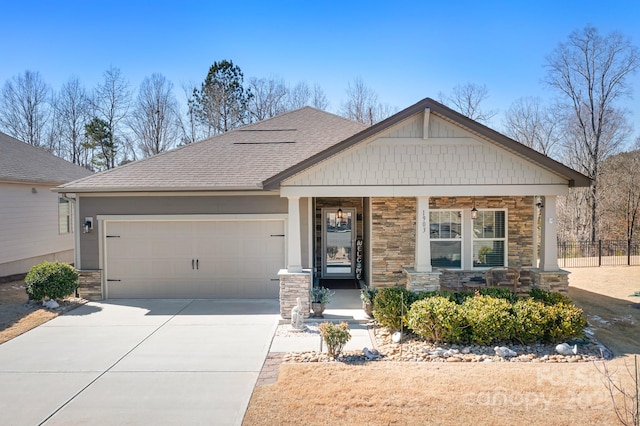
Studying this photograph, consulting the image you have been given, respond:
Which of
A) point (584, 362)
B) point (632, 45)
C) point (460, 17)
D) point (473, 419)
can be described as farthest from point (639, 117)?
point (473, 419)

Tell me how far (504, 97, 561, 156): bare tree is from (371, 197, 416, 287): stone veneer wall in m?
23.5

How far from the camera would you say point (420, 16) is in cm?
1472

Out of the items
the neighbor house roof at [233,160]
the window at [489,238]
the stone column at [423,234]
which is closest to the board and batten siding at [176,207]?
the neighbor house roof at [233,160]

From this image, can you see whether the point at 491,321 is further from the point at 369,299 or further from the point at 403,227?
the point at 403,227

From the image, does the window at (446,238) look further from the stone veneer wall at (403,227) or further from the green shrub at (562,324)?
the green shrub at (562,324)

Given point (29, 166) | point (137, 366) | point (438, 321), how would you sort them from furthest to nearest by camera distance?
1. point (29, 166)
2. point (438, 321)
3. point (137, 366)

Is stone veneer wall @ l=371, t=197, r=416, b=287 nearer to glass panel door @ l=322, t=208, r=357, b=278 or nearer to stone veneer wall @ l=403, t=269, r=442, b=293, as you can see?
stone veneer wall @ l=403, t=269, r=442, b=293

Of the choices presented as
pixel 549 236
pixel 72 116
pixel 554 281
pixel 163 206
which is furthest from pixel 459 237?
pixel 72 116

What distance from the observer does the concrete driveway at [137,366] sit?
17.1 feet

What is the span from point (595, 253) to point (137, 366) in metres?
19.5

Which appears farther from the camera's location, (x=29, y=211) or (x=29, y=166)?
(x=29, y=166)

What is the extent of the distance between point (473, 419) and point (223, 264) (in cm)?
770

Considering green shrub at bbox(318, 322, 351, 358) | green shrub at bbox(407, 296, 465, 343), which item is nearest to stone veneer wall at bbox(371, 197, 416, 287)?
green shrub at bbox(407, 296, 465, 343)

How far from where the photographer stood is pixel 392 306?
8133 millimetres
